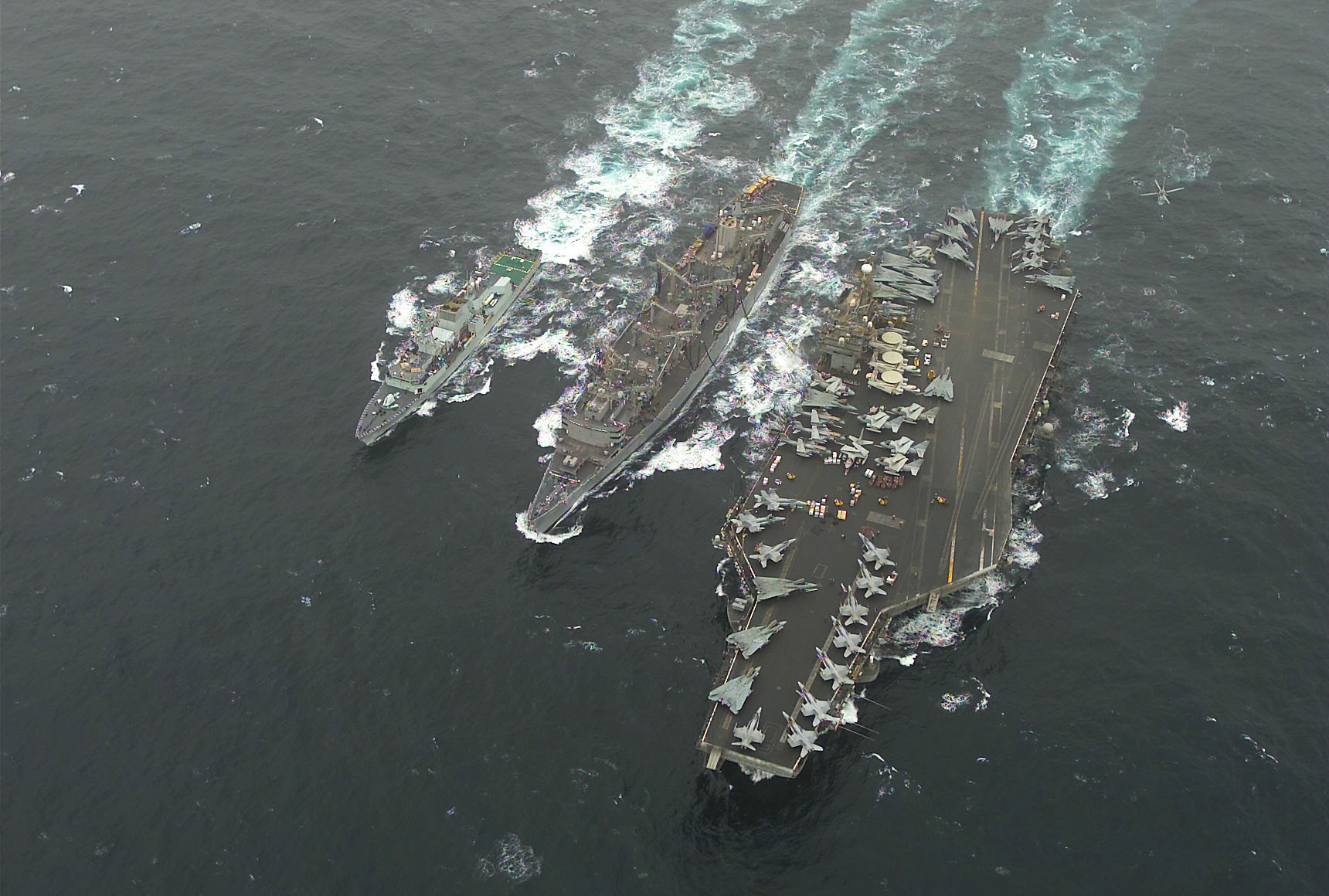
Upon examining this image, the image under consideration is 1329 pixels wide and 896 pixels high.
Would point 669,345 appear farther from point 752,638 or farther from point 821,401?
point 752,638

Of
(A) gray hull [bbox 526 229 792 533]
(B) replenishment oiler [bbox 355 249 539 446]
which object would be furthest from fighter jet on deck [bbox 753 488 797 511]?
(B) replenishment oiler [bbox 355 249 539 446]

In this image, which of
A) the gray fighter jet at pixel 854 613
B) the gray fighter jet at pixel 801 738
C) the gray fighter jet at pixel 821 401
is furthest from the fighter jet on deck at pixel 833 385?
the gray fighter jet at pixel 801 738

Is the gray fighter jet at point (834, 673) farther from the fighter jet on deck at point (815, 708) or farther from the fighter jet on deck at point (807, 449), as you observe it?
the fighter jet on deck at point (807, 449)

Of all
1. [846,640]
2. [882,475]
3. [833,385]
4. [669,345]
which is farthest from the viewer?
[669,345]

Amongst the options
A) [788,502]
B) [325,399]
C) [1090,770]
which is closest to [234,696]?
[325,399]

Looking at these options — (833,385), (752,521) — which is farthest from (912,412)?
(752,521)
